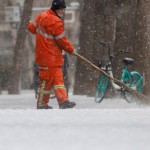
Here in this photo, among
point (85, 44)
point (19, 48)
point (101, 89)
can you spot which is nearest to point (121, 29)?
point (101, 89)

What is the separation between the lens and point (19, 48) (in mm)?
29344

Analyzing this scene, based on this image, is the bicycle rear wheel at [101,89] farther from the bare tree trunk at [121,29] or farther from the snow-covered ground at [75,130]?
the snow-covered ground at [75,130]

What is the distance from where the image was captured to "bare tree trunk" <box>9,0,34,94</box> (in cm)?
2867

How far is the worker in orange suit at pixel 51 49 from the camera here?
11.7 m

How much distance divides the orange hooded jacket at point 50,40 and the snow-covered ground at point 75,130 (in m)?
3.44

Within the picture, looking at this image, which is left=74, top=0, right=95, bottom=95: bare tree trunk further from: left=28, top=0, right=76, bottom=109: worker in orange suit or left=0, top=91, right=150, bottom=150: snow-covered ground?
left=0, top=91, right=150, bottom=150: snow-covered ground

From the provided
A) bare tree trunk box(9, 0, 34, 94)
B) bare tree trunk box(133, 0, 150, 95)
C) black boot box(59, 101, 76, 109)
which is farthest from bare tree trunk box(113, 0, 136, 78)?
bare tree trunk box(9, 0, 34, 94)

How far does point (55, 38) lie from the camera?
38.5 ft

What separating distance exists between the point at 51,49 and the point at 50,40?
133mm

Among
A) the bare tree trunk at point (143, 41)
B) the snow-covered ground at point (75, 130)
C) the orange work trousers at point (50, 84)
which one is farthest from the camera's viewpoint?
the bare tree trunk at point (143, 41)

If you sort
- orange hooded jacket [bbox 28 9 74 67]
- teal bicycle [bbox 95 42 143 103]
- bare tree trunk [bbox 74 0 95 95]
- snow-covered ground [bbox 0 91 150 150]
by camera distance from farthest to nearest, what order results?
bare tree trunk [bbox 74 0 95 95], teal bicycle [bbox 95 42 143 103], orange hooded jacket [bbox 28 9 74 67], snow-covered ground [bbox 0 91 150 150]

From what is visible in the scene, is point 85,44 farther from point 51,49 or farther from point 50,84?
point 51,49

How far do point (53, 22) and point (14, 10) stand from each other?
3994 cm

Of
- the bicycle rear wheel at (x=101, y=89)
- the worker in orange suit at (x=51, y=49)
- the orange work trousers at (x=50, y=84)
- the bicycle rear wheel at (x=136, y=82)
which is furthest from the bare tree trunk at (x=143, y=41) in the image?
the orange work trousers at (x=50, y=84)
